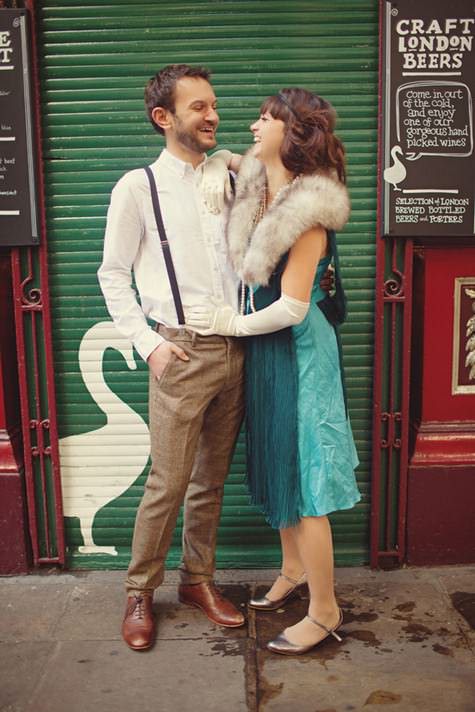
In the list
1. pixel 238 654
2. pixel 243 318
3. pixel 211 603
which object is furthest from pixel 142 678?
pixel 243 318

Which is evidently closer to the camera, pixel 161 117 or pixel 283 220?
pixel 283 220

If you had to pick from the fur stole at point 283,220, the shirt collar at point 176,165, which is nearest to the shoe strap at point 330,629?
the fur stole at point 283,220

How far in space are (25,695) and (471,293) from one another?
2.64m

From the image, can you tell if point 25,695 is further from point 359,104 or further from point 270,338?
point 359,104

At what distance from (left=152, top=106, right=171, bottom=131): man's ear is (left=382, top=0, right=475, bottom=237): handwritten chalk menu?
111 centimetres

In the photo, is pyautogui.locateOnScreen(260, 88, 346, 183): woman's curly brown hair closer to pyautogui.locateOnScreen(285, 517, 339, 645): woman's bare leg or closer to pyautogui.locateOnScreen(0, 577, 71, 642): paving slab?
pyautogui.locateOnScreen(285, 517, 339, 645): woman's bare leg

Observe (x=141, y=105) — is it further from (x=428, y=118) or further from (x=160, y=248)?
(x=428, y=118)

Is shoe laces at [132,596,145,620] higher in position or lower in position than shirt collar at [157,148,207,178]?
lower

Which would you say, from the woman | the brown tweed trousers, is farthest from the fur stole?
the brown tweed trousers

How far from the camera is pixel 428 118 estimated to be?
3.69m

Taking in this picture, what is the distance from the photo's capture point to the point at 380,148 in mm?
3752

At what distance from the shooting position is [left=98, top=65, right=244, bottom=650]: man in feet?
10.3

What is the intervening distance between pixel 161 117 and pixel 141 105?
27.6 inches

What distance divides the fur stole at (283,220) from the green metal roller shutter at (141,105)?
34.4 inches
